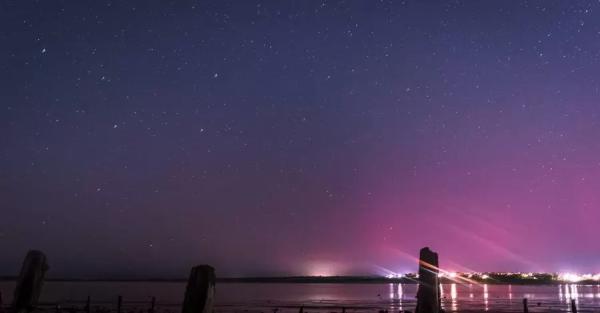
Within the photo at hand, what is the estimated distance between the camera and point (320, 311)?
5281cm

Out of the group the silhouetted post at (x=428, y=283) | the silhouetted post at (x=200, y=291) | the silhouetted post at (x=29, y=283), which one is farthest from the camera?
the silhouetted post at (x=29, y=283)

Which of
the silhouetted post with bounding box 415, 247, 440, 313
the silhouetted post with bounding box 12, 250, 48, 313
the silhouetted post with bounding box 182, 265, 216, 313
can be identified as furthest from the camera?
the silhouetted post with bounding box 12, 250, 48, 313

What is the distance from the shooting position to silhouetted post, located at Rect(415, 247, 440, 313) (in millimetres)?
13094

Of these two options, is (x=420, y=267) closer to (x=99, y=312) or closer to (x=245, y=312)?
(x=99, y=312)

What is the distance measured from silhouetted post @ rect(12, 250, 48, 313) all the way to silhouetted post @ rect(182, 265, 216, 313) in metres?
6.31

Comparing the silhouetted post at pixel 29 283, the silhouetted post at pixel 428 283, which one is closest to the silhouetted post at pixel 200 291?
the silhouetted post at pixel 428 283

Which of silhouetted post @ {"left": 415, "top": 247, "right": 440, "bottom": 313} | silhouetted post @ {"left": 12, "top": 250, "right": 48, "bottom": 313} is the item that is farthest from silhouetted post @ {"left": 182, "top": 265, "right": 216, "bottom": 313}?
silhouetted post @ {"left": 12, "top": 250, "right": 48, "bottom": 313}

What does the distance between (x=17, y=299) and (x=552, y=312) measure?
53889 millimetres

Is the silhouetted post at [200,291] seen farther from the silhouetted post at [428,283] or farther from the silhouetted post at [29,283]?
the silhouetted post at [29,283]

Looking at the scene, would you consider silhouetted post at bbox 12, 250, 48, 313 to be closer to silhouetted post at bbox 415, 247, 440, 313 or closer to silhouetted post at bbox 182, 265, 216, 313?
silhouetted post at bbox 182, 265, 216, 313

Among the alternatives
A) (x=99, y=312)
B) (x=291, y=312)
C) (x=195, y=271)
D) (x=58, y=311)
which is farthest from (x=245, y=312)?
(x=195, y=271)

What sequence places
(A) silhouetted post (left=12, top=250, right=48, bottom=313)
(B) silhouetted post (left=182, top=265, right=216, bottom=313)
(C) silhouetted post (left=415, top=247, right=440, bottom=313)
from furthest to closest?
(A) silhouetted post (left=12, top=250, right=48, bottom=313) < (C) silhouetted post (left=415, top=247, right=440, bottom=313) < (B) silhouetted post (left=182, top=265, right=216, bottom=313)

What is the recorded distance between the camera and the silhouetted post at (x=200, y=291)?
424 inches

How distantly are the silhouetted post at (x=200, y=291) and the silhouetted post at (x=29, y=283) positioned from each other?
6313 mm
